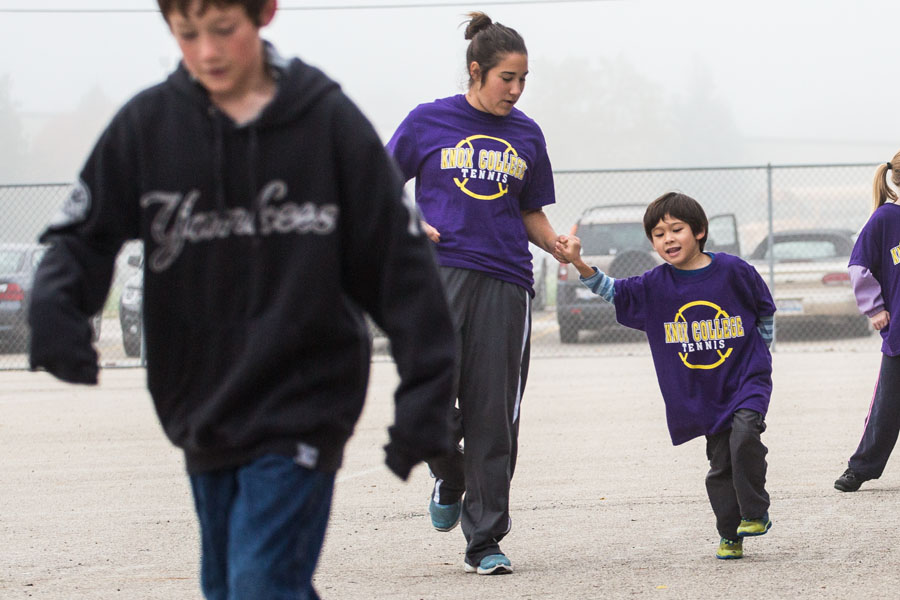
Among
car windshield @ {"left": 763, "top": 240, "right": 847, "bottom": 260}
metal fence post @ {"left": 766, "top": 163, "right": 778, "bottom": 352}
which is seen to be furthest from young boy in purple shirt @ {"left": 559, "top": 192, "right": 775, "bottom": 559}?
car windshield @ {"left": 763, "top": 240, "right": 847, "bottom": 260}

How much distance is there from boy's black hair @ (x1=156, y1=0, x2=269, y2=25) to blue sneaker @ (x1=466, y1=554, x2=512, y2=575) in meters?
2.88

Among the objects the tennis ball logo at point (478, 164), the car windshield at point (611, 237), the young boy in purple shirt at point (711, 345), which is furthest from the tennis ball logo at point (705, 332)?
the car windshield at point (611, 237)

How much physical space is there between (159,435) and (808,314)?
9.86 metres

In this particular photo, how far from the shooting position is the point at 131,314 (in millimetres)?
16859

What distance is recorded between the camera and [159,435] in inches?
383

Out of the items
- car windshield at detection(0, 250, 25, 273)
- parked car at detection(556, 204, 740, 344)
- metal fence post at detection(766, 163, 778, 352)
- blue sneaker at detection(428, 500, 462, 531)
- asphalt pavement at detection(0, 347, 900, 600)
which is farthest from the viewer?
parked car at detection(556, 204, 740, 344)

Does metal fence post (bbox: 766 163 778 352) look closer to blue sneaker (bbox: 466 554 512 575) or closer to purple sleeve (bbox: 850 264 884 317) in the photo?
purple sleeve (bbox: 850 264 884 317)

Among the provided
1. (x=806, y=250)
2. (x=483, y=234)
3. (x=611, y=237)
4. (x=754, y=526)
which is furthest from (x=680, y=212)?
(x=806, y=250)

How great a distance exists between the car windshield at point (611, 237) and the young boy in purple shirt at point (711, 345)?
12.1m

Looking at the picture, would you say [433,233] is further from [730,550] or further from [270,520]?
[270,520]

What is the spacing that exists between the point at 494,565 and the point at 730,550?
35.9 inches

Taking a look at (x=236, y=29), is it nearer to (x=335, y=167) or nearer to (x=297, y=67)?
(x=297, y=67)

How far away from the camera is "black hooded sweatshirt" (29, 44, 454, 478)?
2.39 m

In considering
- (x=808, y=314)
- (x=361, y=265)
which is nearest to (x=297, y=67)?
(x=361, y=265)
